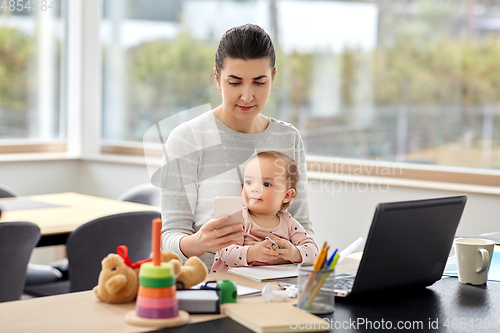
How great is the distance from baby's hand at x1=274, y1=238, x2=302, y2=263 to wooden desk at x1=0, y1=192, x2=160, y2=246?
1.27 metres

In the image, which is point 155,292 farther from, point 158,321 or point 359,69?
point 359,69

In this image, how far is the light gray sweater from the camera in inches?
64.8

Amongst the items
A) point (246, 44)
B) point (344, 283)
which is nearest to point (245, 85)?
point (246, 44)

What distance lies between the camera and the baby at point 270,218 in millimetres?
1521

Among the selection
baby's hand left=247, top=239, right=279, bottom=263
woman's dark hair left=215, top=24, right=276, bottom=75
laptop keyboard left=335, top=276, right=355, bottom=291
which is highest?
woman's dark hair left=215, top=24, right=276, bottom=75

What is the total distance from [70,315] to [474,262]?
0.92m

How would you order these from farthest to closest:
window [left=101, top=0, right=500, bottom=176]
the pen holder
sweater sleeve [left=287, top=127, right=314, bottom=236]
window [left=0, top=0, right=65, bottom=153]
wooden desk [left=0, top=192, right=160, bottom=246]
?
window [left=0, top=0, right=65, bottom=153]
window [left=101, top=0, right=500, bottom=176]
wooden desk [left=0, top=192, right=160, bottom=246]
sweater sleeve [left=287, top=127, right=314, bottom=236]
the pen holder

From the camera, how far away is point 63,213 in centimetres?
280

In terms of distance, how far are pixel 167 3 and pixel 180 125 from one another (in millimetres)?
2987

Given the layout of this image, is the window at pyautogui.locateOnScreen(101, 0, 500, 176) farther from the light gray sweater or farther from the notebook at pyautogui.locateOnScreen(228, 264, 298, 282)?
the notebook at pyautogui.locateOnScreen(228, 264, 298, 282)

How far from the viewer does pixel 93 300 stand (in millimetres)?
1157

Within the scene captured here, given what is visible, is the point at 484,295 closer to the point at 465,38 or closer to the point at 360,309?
the point at 360,309

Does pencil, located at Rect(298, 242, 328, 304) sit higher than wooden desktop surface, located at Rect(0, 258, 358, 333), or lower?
higher

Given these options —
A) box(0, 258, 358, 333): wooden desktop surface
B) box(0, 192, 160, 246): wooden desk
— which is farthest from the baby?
box(0, 192, 160, 246): wooden desk
